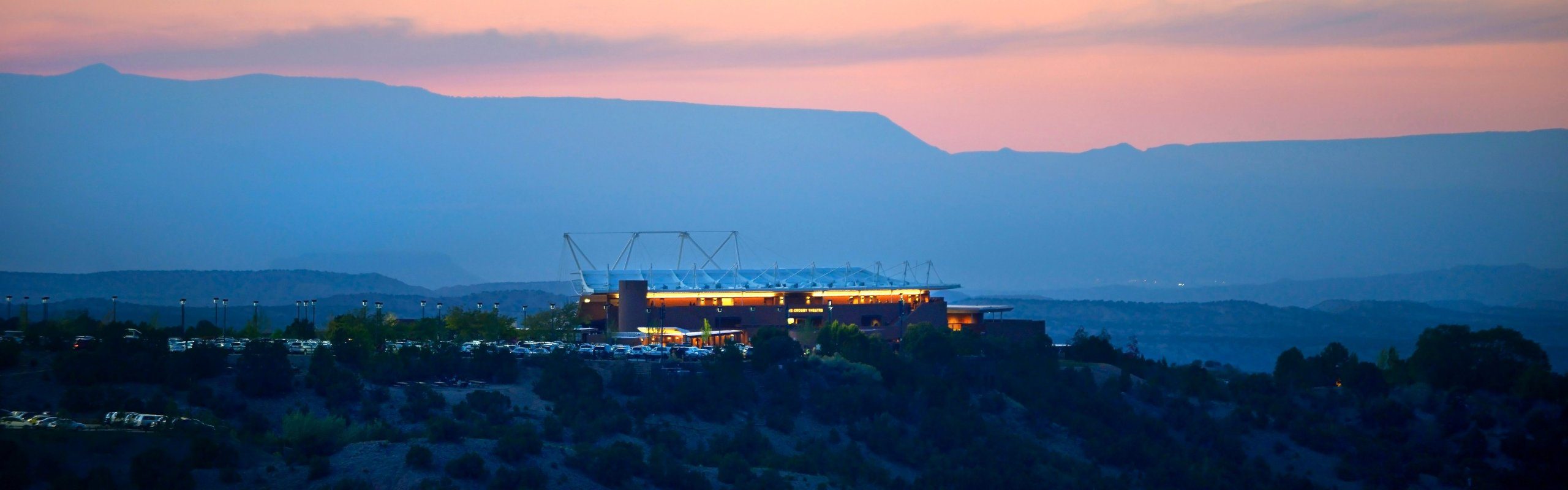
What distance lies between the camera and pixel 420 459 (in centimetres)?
A: 4000

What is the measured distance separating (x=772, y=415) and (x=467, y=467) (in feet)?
67.1

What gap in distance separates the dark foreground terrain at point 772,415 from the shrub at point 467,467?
0.07m

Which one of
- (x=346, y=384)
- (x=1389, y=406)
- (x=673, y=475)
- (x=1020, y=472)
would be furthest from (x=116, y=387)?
(x=1389, y=406)

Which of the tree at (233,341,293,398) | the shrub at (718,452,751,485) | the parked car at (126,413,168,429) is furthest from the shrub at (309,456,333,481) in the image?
the tree at (233,341,293,398)

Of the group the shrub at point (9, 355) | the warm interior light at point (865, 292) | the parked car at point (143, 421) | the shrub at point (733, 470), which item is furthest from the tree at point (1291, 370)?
the shrub at point (9, 355)

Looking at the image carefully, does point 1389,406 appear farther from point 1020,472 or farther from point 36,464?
point 36,464

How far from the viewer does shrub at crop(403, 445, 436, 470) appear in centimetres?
3994

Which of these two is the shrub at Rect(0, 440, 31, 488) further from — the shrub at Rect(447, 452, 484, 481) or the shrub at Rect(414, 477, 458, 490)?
the shrub at Rect(447, 452, 484, 481)

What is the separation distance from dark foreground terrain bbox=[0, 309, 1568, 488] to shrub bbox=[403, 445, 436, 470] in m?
0.11

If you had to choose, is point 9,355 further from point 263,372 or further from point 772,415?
point 772,415

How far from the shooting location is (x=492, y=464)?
138 ft

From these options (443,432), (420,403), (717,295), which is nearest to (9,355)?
(420,403)

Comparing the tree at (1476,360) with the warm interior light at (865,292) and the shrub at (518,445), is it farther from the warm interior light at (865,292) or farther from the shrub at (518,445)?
the shrub at (518,445)

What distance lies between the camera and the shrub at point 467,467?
132ft
